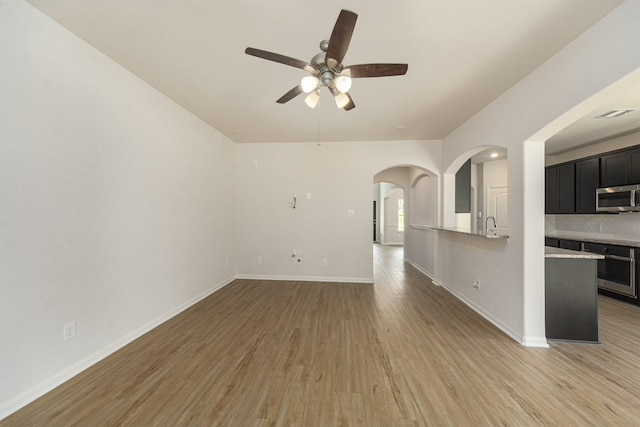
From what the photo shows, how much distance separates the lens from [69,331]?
6.41 ft

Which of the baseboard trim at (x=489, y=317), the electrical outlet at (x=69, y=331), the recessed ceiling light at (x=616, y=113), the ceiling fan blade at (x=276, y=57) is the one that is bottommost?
the baseboard trim at (x=489, y=317)

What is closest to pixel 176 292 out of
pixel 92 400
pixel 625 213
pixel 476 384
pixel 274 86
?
pixel 92 400

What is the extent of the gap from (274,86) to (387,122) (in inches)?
71.1

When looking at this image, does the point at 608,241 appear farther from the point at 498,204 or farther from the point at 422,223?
the point at 422,223

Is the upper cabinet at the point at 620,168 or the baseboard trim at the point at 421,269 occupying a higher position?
the upper cabinet at the point at 620,168

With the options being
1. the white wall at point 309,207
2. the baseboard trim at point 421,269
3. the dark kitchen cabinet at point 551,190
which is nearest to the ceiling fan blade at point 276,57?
the white wall at point 309,207

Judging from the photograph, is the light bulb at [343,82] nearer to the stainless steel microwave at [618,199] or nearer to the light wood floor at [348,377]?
the light wood floor at [348,377]

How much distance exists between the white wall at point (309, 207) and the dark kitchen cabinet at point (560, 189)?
293 cm

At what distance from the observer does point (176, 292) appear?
3.21 meters

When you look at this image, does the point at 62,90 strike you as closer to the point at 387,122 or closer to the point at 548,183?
the point at 387,122

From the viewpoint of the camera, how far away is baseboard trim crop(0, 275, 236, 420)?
1.61 metres

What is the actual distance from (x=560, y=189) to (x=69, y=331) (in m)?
7.14

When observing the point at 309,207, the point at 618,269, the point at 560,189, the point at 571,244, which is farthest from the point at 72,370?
the point at 560,189

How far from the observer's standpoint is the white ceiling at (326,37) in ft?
5.49
